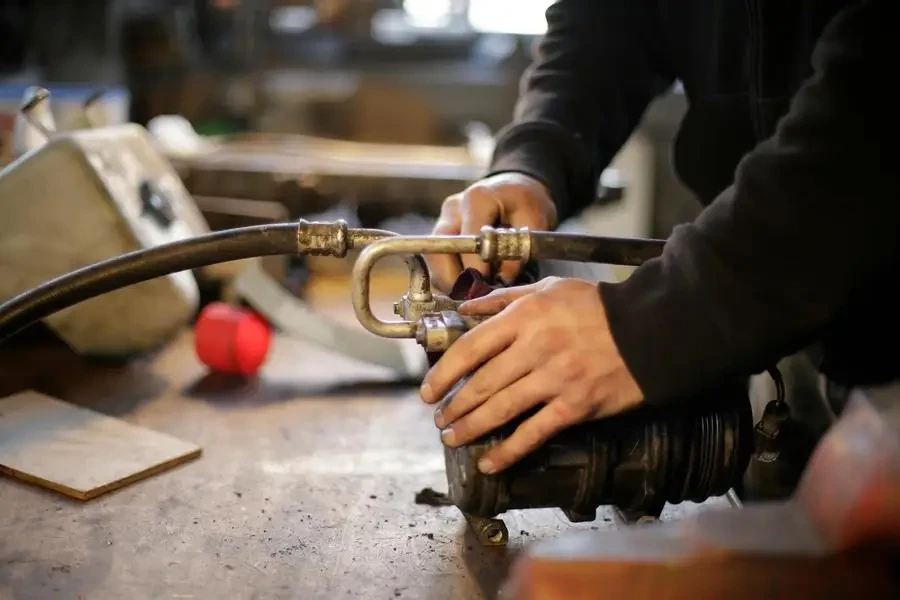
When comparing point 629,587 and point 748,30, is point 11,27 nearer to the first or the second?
point 748,30

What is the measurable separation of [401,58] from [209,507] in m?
2.68

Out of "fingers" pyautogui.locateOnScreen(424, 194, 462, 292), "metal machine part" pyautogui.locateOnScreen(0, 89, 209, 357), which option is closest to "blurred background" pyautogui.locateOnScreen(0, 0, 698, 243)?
"metal machine part" pyautogui.locateOnScreen(0, 89, 209, 357)

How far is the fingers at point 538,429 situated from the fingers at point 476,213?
302 millimetres

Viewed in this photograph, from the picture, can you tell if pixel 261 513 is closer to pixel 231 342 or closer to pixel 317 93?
pixel 231 342

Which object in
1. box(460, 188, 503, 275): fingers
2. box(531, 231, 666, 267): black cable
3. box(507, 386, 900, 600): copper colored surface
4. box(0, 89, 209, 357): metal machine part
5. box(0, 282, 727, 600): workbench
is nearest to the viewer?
box(507, 386, 900, 600): copper colored surface

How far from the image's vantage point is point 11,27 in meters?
2.36

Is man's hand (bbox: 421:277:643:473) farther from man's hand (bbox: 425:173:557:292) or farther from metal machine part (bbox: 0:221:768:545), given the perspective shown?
man's hand (bbox: 425:173:557:292)

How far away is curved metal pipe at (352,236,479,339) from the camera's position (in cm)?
80

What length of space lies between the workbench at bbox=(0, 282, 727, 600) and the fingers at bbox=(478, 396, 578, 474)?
0.41 feet

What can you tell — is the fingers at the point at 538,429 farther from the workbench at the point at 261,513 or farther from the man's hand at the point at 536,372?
the workbench at the point at 261,513

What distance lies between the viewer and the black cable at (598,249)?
89 centimetres

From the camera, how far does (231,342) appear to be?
1.28m

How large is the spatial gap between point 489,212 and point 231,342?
0.47 meters

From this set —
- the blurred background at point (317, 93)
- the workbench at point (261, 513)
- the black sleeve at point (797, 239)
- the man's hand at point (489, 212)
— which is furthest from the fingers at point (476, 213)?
the blurred background at point (317, 93)
